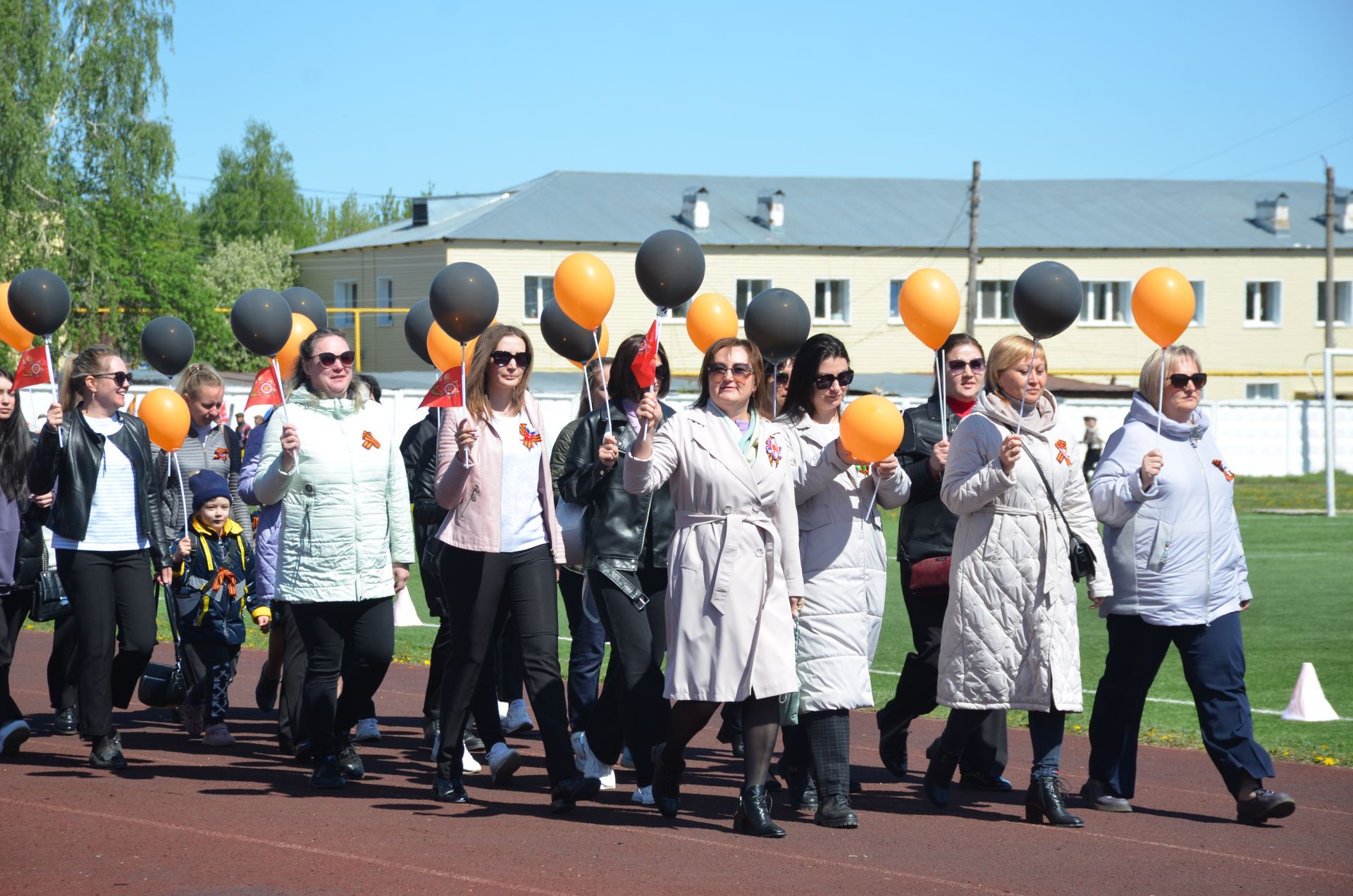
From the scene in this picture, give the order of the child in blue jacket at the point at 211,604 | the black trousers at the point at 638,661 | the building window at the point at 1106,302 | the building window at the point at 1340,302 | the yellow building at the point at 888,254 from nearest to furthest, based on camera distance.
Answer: the black trousers at the point at 638,661
the child in blue jacket at the point at 211,604
the yellow building at the point at 888,254
the building window at the point at 1106,302
the building window at the point at 1340,302

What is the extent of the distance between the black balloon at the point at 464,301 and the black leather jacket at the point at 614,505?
70cm

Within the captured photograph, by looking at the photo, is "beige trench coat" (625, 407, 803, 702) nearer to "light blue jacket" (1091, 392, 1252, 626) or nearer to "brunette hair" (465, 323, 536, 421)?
"brunette hair" (465, 323, 536, 421)

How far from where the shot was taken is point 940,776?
23.2 ft

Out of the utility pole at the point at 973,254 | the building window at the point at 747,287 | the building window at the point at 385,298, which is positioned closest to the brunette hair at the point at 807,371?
the utility pole at the point at 973,254

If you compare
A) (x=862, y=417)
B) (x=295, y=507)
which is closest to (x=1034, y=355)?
(x=862, y=417)

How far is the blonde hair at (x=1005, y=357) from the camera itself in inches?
273

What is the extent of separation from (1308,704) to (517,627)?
5.32m

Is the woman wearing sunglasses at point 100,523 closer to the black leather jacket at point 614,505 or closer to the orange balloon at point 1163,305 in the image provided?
the black leather jacket at point 614,505

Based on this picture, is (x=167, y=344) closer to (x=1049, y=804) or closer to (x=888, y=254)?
(x=1049, y=804)

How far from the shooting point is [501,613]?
6.95 m

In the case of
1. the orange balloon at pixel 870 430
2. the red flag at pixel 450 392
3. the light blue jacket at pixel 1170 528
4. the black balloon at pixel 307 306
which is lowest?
the light blue jacket at pixel 1170 528

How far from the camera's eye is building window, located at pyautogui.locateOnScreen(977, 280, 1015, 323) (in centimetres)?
5484

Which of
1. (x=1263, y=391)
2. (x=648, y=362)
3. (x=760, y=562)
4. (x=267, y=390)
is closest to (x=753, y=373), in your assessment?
(x=648, y=362)

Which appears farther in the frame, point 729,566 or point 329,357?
point 329,357
